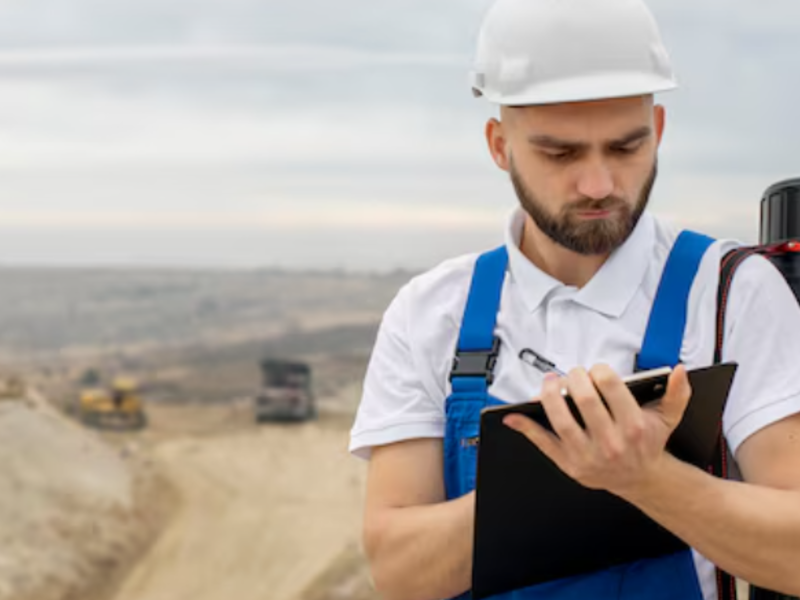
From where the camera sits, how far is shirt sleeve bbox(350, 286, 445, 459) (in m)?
1.73

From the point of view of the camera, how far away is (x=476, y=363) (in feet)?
5.62

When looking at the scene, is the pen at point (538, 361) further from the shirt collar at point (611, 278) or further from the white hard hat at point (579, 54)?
the white hard hat at point (579, 54)

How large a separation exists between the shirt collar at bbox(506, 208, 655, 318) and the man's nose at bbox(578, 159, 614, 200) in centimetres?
19

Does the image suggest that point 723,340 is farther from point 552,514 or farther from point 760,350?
point 552,514

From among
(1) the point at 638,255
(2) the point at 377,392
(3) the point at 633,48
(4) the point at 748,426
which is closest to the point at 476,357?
(2) the point at 377,392

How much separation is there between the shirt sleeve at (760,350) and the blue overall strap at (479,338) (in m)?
0.37

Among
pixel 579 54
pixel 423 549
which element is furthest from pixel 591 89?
pixel 423 549

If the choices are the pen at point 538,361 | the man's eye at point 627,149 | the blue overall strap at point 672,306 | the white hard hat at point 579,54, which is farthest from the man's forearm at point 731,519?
the white hard hat at point 579,54

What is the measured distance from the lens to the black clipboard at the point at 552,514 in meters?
1.46

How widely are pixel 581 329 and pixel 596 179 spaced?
0.29 metres

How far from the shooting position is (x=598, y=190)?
5.19ft

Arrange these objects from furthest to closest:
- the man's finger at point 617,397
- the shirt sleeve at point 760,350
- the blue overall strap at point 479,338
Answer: the blue overall strap at point 479,338, the shirt sleeve at point 760,350, the man's finger at point 617,397

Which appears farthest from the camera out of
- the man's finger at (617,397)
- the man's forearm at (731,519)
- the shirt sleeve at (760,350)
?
the shirt sleeve at (760,350)

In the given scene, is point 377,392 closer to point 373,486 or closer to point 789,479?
point 373,486
